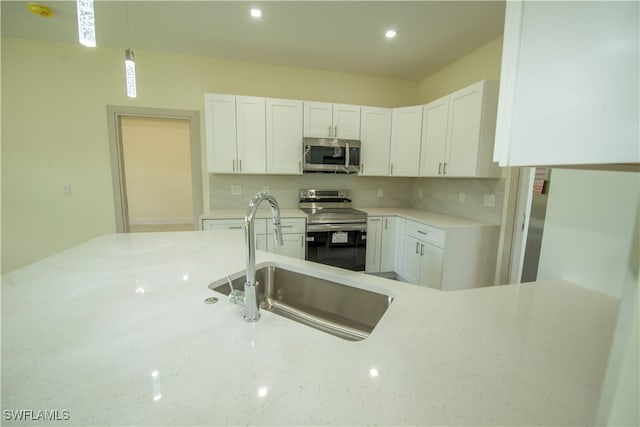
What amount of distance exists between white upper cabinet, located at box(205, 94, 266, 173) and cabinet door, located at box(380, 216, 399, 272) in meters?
1.77

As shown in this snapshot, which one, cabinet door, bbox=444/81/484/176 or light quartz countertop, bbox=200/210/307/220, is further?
light quartz countertop, bbox=200/210/307/220

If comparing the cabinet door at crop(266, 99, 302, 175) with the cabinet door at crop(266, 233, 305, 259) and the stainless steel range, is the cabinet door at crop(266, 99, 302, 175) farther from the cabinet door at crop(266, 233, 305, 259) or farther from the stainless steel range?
the cabinet door at crop(266, 233, 305, 259)

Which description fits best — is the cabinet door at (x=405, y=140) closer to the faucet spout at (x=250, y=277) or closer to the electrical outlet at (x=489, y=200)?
the electrical outlet at (x=489, y=200)

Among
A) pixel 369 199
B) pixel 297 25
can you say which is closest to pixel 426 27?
pixel 297 25

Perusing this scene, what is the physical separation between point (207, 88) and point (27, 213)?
255 centimetres

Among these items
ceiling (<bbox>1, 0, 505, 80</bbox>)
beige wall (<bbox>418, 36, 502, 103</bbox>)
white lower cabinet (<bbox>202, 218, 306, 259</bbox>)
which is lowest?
white lower cabinet (<bbox>202, 218, 306, 259</bbox>)

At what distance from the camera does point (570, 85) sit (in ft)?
1.23

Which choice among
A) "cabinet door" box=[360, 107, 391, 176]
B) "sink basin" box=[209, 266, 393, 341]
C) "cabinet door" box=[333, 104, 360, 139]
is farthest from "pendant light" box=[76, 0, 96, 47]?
"cabinet door" box=[360, 107, 391, 176]

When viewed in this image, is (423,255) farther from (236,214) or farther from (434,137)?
(236,214)

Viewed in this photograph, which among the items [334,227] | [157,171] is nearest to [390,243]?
[334,227]

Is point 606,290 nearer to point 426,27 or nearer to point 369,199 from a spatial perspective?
point 426,27

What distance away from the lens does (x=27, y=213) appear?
294cm

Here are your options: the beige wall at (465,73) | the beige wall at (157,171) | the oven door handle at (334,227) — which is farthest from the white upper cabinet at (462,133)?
the beige wall at (157,171)

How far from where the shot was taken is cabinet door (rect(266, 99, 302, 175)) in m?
3.06
